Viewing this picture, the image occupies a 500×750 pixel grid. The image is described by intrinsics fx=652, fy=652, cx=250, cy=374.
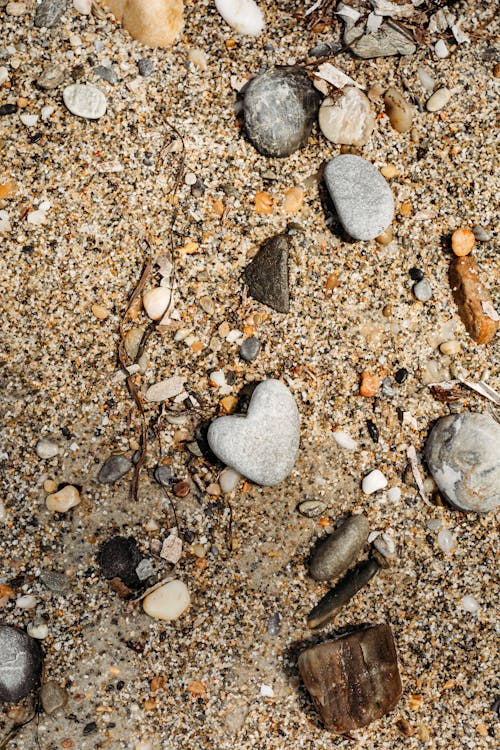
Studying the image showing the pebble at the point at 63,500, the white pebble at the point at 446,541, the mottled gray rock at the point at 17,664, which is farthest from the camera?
the white pebble at the point at 446,541

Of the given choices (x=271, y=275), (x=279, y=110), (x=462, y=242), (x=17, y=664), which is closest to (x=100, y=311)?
(x=271, y=275)

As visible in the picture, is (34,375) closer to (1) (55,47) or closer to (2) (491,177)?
(1) (55,47)

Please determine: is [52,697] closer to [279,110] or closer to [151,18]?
[279,110]

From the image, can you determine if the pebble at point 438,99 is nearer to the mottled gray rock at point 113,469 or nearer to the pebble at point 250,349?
the pebble at point 250,349

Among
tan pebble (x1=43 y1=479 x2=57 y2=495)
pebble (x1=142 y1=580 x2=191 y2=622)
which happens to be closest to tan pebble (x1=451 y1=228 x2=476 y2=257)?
pebble (x1=142 y1=580 x2=191 y2=622)

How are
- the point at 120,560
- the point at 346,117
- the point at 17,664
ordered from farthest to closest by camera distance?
the point at 346,117, the point at 120,560, the point at 17,664

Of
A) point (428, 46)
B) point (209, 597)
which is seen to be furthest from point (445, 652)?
point (428, 46)

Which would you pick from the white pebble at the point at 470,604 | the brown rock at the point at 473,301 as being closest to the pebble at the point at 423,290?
the brown rock at the point at 473,301

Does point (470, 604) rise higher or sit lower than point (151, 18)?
lower
